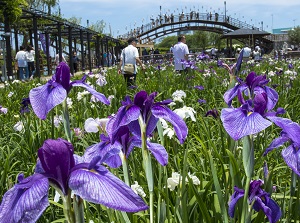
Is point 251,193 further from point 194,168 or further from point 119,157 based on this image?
point 194,168

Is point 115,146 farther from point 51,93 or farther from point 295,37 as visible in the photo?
point 295,37

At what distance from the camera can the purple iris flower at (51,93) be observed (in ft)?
4.42

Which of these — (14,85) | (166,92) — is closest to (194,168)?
(166,92)

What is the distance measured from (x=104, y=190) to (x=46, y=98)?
76cm

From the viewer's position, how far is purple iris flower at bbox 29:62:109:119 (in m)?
1.35

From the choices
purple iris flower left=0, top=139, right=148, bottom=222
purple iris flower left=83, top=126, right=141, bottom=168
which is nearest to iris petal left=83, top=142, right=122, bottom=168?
purple iris flower left=83, top=126, right=141, bottom=168

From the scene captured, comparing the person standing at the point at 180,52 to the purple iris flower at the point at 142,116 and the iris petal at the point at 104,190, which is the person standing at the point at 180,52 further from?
the iris petal at the point at 104,190

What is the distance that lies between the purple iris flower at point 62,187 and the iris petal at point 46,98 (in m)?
0.55

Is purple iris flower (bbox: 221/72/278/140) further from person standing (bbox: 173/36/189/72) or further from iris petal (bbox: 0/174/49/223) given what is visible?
person standing (bbox: 173/36/189/72)

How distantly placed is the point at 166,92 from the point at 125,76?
254 cm

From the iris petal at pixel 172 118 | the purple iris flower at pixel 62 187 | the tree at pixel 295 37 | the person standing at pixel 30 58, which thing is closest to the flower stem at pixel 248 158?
the iris petal at pixel 172 118

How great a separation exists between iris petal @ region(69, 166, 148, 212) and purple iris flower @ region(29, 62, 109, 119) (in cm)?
64

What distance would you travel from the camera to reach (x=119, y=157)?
1228 mm

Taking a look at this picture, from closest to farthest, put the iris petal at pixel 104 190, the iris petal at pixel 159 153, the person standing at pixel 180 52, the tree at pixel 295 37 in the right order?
1. the iris petal at pixel 104 190
2. the iris petal at pixel 159 153
3. the person standing at pixel 180 52
4. the tree at pixel 295 37
